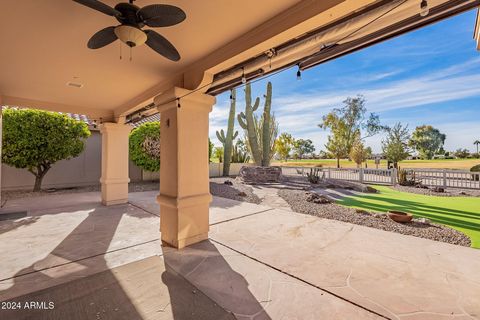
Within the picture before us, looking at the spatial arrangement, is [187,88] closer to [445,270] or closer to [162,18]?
[162,18]

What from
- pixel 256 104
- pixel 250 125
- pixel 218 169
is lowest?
pixel 218 169

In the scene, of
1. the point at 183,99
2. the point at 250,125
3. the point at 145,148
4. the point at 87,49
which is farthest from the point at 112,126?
the point at 250,125

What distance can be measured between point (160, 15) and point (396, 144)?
20.1 m

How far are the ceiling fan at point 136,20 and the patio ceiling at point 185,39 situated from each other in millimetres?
374

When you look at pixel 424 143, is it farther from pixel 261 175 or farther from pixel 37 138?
pixel 37 138

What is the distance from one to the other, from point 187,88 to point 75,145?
27.1 feet

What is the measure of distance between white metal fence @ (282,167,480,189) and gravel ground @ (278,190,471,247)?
673cm

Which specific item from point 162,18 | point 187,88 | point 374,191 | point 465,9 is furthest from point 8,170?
point 374,191

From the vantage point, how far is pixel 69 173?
1059 centimetres

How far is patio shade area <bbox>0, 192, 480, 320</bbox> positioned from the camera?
2135mm

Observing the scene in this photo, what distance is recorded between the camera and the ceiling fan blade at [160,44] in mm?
2029

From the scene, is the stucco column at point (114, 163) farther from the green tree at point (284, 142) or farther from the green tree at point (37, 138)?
the green tree at point (284, 142)

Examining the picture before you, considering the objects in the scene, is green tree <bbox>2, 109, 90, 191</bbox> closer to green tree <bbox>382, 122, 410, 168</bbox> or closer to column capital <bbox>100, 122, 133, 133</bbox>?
column capital <bbox>100, 122, 133, 133</bbox>

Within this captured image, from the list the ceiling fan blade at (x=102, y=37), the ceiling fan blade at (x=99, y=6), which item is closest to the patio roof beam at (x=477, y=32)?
the ceiling fan blade at (x=99, y=6)
